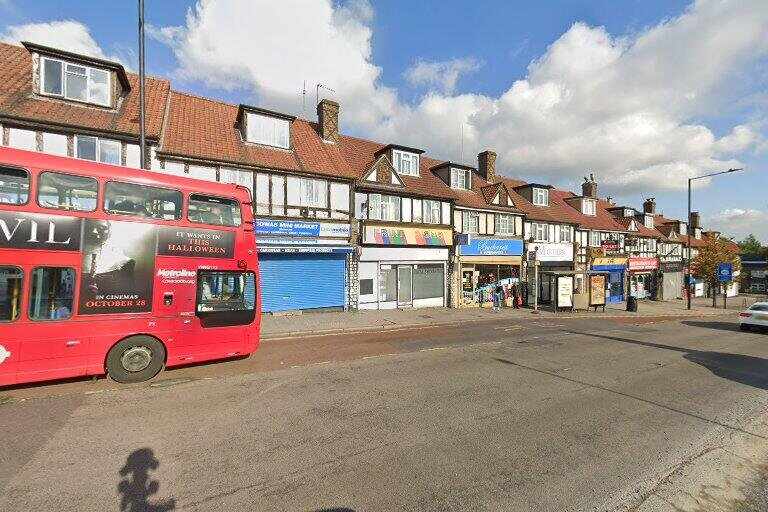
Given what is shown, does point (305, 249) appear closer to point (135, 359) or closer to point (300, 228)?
point (300, 228)

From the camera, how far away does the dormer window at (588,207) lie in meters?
35.2

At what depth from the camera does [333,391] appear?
681cm

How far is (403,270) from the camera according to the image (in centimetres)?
2088

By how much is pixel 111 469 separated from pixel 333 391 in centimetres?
355

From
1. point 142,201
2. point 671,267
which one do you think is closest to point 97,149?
point 142,201

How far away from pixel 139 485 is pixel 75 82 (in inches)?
669

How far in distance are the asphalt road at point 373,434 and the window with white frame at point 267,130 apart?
40.9ft

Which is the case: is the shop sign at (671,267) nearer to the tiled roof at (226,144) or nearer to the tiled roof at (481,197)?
the tiled roof at (481,197)

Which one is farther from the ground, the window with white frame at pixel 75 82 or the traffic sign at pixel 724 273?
the window with white frame at pixel 75 82

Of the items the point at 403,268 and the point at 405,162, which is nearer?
the point at 403,268

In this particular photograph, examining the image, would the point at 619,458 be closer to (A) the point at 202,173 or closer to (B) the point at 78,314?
(B) the point at 78,314

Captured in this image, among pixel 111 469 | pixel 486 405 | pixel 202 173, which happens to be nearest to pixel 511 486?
pixel 486 405

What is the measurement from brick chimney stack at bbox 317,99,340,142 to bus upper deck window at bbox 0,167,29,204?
15.5m

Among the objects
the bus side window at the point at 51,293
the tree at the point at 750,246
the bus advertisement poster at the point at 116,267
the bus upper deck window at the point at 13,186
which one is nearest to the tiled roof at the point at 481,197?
the bus advertisement poster at the point at 116,267
